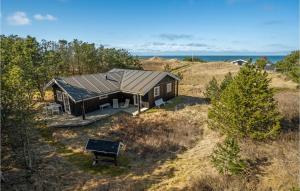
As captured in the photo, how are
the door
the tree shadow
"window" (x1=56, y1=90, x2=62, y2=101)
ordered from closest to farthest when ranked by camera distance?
the tree shadow
the door
"window" (x1=56, y1=90, x2=62, y2=101)

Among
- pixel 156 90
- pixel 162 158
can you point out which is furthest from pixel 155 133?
pixel 156 90

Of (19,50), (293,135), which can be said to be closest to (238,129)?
(293,135)

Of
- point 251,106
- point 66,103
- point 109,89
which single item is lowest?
point 66,103

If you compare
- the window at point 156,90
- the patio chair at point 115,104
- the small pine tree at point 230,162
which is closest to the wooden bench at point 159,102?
the window at point 156,90

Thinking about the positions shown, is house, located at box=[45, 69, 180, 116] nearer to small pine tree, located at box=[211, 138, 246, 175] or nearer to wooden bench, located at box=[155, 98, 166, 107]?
wooden bench, located at box=[155, 98, 166, 107]

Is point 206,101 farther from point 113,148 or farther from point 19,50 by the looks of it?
point 19,50

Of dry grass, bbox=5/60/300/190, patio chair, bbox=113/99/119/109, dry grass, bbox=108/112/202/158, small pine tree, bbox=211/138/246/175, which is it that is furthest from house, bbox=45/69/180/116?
small pine tree, bbox=211/138/246/175

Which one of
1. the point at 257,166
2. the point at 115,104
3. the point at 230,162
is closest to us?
the point at 230,162

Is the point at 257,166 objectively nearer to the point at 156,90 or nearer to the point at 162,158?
the point at 162,158
